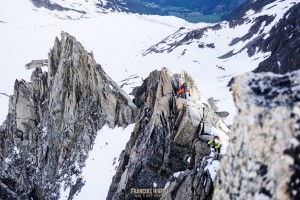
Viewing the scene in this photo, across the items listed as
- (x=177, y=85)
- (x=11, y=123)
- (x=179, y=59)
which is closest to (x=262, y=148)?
(x=177, y=85)

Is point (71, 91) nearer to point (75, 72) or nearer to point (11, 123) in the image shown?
point (75, 72)

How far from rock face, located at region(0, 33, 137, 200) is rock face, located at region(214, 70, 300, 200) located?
36335 mm

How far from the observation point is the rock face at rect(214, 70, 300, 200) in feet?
17.5

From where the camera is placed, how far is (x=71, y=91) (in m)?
47.8

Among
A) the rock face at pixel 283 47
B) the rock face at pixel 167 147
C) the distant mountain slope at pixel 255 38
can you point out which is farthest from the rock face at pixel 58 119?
the distant mountain slope at pixel 255 38

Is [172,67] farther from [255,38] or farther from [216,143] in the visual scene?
[216,143]

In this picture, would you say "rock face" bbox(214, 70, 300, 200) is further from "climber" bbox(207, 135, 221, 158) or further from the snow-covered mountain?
"climber" bbox(207, 135, 221, 158)

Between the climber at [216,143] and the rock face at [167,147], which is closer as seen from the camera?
the climber at [216,143]

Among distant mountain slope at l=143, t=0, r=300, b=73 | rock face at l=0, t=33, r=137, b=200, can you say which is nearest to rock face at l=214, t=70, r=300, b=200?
rock face at l=0, t=33, r=137, b=200

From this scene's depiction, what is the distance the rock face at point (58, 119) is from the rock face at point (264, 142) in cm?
3633

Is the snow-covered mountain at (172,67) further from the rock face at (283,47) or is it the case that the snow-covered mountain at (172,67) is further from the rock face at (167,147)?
the rock face at (167,147)

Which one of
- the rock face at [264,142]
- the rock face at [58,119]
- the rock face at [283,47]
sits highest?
the rock face at [283,47]

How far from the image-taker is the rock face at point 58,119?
147ft

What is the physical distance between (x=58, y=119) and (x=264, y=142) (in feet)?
146
